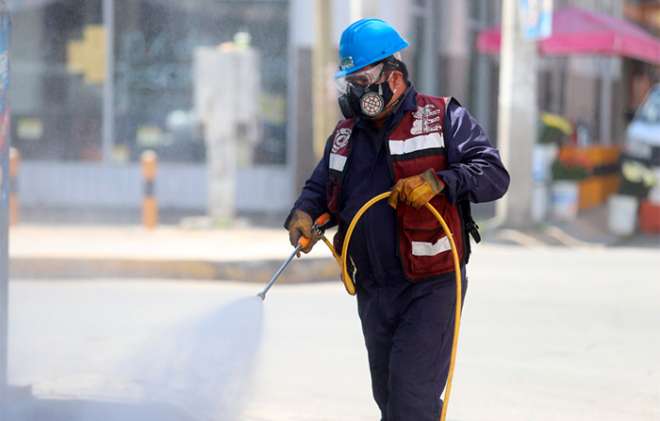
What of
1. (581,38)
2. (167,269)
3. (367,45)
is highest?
(581,38)

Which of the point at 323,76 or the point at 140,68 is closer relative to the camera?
the point at 323,76

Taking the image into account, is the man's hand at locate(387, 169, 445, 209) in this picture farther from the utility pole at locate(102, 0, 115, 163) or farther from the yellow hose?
the utility pole at locate(102, 0, 115, 163)

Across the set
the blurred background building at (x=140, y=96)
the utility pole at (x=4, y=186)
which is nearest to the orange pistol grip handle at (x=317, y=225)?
the utility pole at (x=4, y=186)

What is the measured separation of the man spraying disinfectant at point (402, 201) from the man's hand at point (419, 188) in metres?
0.05

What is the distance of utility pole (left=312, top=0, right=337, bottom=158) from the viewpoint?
13695 millimetres

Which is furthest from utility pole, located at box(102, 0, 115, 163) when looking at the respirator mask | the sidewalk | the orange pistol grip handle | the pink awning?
the respirator mask

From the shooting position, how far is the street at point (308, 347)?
5910 millimetres

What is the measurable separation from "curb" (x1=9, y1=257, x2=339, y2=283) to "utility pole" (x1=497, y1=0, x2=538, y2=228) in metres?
4.69

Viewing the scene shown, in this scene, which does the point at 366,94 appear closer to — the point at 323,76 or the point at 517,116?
the point at 323,76

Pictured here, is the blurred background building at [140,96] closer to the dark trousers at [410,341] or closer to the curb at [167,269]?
the curb at [167,269]

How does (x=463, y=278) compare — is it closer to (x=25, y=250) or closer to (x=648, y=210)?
(x=25, y=250)

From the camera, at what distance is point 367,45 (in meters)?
4.16

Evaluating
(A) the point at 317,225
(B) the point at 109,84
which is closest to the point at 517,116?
(B) the point at 109,84

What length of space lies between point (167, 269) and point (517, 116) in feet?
18.8
